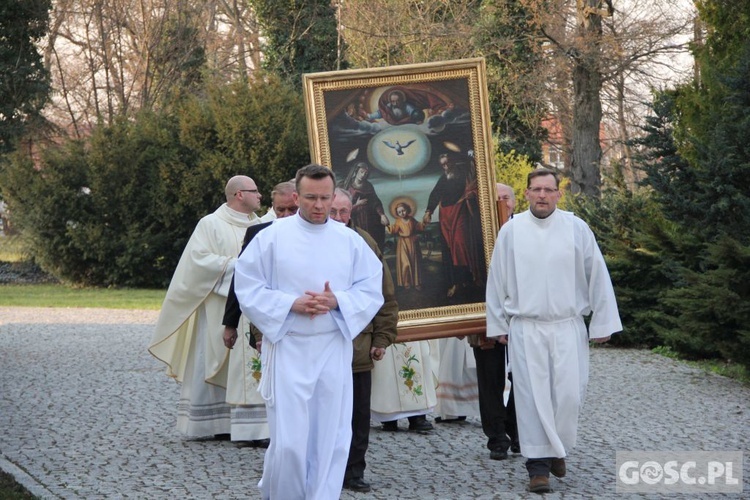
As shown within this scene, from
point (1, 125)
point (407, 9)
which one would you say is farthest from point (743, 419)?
point (407, 9)

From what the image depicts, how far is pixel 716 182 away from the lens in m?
12.4

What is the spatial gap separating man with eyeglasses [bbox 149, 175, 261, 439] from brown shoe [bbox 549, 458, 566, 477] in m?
3.11

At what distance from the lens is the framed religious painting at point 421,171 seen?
26.8 ft

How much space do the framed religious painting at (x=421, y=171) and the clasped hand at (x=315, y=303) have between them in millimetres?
2054

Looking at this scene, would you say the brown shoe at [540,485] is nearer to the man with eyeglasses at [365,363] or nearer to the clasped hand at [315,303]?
the man with eyeglasses at [365,363]

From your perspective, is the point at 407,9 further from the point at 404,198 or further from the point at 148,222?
the point at 404,198

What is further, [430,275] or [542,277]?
[430,275]

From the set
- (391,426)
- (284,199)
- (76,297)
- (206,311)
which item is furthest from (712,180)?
(76,297)

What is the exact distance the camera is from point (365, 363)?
731 centimetres

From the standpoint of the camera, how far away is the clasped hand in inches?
238

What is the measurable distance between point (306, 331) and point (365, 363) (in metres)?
1.25

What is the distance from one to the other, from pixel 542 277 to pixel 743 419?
11.9 ft

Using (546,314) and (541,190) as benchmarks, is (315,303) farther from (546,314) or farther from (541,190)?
(541,190)

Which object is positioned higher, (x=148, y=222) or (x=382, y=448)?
(x=148, y=222)
